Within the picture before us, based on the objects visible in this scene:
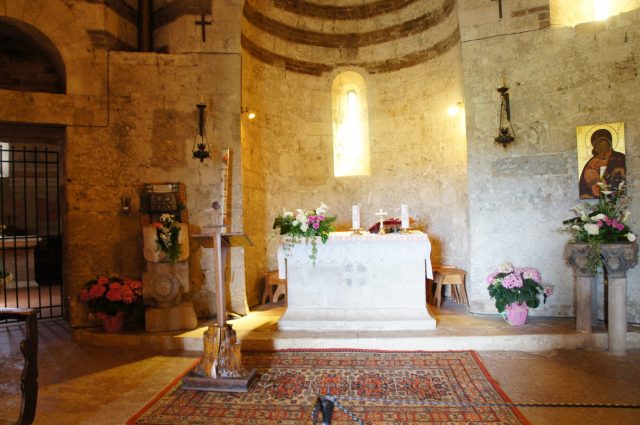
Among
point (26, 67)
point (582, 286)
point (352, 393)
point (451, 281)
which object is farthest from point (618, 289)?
point (26, 67)

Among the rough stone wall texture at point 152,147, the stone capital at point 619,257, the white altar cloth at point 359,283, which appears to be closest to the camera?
the stone capital at point 619,257

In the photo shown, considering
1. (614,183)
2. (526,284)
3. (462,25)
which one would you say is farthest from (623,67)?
(526,284)

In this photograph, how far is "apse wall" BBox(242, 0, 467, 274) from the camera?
24.2 feet

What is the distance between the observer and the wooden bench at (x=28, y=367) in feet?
7.67

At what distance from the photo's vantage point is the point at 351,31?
8.38 m

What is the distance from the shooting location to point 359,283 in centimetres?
565

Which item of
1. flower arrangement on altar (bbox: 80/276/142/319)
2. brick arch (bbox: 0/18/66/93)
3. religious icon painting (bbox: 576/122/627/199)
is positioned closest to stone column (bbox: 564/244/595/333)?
religious icon painting (bbox: 576/122/627/199)

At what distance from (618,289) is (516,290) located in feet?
3.61

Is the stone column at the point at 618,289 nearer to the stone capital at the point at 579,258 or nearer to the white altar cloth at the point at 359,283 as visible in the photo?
the stone capital at the point at 579,258

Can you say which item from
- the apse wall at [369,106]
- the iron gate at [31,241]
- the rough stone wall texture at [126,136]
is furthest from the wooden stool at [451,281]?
the iron gate at [31,241]

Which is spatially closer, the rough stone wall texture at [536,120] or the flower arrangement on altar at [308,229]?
the flower arrangement on altar at [308,229]

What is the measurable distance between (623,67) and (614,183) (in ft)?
5.28

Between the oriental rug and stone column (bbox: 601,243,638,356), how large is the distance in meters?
1.71

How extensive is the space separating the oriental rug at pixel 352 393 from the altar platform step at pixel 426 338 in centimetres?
14
